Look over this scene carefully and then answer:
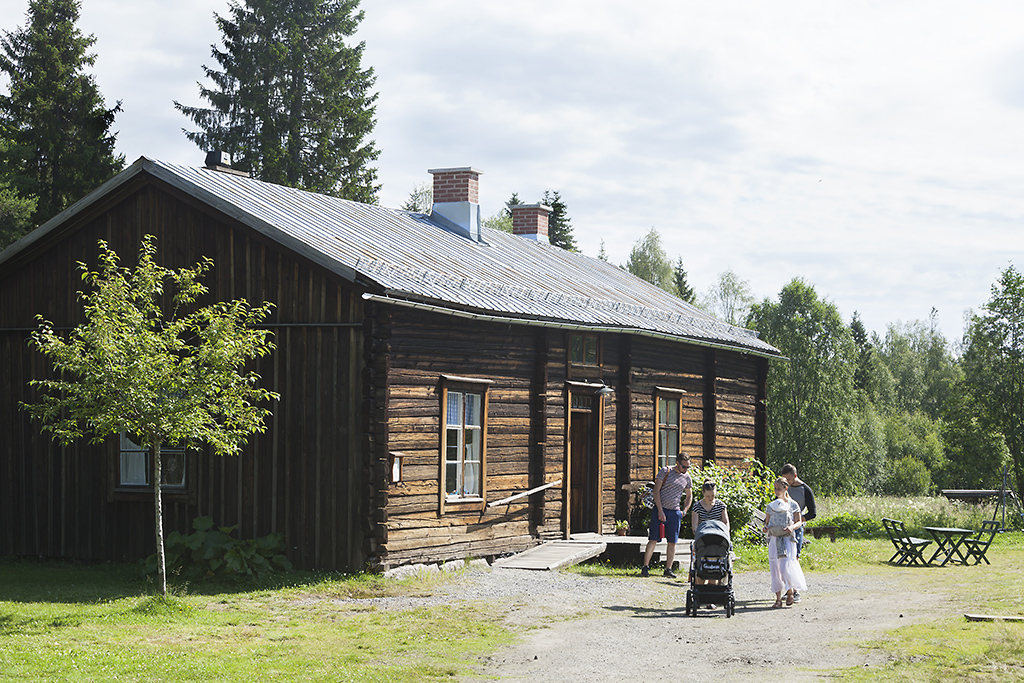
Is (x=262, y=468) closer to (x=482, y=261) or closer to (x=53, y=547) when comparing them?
(x=53, y=547)

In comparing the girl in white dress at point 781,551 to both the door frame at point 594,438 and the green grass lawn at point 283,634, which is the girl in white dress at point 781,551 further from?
the door frame at point 594,438

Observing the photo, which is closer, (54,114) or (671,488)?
(671,488)

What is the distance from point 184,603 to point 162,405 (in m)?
2.27

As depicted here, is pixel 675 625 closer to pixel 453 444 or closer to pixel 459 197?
pixel 453 444

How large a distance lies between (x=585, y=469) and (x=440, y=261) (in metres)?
4.91

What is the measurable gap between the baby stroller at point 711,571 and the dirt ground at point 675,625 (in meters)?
0.20

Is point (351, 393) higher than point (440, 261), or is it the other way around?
point (440, 261)

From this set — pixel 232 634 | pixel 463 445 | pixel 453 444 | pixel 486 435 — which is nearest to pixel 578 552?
pixel 486 435

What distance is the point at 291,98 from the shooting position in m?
37.2

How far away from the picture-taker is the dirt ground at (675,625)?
9.52 m

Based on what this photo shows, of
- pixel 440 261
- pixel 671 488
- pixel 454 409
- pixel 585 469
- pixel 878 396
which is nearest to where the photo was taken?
pixel 671 488

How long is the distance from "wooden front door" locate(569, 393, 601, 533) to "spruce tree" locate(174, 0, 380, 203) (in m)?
19.4

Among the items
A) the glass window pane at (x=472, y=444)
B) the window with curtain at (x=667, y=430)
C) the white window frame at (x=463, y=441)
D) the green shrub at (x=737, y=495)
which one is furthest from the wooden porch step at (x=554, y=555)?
the window with curtain at (x=667, y=430)

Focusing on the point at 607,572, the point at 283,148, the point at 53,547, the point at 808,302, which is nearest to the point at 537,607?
the point at 607,572
